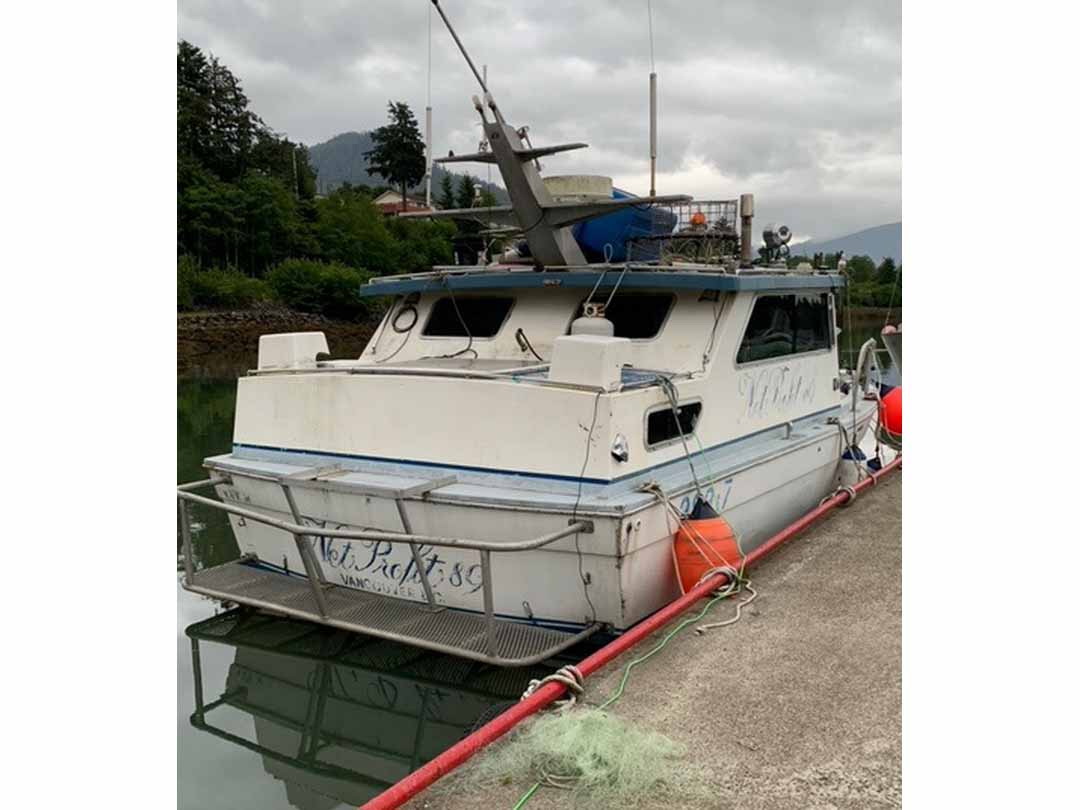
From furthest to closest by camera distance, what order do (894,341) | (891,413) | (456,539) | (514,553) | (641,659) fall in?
(894,341) < (891,413) < (514,553) < (456,539) < (641,659)

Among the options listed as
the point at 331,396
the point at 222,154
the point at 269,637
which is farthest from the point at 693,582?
the point at 222,154

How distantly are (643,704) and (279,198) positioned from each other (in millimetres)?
50037

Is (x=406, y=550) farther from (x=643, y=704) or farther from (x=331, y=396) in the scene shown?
(x=643, y=704)

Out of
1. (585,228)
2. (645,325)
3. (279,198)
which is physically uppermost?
(279,198)

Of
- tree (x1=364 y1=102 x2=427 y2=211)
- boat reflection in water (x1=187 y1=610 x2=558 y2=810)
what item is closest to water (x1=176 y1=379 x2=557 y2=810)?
boat reflection in water (x1=187 y1=610 x2=558 y2=810)

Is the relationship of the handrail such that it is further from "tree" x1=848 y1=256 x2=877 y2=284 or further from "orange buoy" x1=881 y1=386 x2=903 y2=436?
"orange buoy" x1=881 y1=386 x2=903 y2=436

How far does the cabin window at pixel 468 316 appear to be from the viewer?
23.6ft

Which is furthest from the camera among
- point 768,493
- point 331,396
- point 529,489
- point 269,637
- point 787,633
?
point 768,493

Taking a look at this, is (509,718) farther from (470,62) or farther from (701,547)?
(470,62)

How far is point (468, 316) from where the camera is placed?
7.32m

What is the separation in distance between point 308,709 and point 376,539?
1365 mm

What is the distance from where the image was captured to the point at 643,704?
3682 millimetres

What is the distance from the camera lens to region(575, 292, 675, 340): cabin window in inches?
260

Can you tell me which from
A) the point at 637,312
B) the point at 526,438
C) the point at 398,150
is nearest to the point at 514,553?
the point at 526,438
